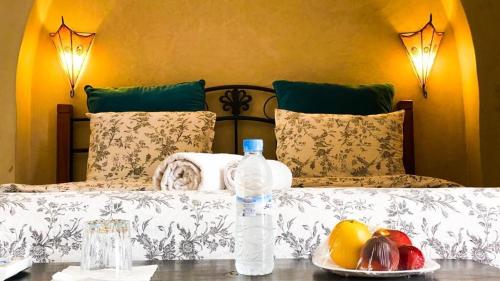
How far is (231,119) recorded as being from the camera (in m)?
3.31

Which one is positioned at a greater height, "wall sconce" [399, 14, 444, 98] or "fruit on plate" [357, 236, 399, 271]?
"wall sconce" [399, 14, 444, 98]

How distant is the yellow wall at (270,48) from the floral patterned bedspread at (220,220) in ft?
7.06

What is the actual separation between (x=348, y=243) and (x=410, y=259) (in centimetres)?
11

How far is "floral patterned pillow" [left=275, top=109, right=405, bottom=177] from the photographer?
272cm

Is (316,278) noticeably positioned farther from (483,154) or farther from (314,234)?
(483,154)

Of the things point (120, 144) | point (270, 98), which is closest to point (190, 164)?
point (120, 144)

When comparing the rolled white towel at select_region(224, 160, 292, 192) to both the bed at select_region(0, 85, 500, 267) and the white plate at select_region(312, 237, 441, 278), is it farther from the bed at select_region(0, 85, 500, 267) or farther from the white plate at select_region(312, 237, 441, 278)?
the white plate at select_region(312, 237, 441, 278)

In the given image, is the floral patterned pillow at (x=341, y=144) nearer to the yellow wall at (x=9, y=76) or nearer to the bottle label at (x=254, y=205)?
the yellow wall at (x=9, y=76)

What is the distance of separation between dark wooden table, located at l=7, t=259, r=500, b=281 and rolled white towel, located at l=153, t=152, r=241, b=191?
1.48 ft

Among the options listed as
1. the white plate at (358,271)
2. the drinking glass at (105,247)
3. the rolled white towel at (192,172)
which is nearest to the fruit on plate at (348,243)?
the white plate at (358,271)

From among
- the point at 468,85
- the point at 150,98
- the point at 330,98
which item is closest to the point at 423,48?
the point at 468,85

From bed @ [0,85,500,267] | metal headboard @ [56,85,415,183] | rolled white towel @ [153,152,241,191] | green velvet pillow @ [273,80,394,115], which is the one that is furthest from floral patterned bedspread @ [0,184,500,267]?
metal headboard @ [56,85,415,183]

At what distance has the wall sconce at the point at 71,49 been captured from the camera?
10.8 ft

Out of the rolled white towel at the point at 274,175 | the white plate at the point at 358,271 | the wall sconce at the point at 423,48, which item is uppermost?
the wall sconce at the point at 423,48
